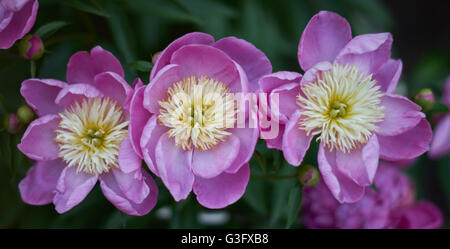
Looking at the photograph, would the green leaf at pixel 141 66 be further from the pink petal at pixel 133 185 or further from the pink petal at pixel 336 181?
the pink petal at pixel 336 181

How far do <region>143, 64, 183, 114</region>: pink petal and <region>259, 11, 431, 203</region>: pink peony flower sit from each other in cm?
20

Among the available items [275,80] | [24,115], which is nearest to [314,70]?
[275,80]

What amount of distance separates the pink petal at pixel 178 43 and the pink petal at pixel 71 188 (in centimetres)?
27

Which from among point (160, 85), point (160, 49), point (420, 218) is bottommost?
point (420, 218)

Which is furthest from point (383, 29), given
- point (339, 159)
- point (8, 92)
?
point (8, 92)

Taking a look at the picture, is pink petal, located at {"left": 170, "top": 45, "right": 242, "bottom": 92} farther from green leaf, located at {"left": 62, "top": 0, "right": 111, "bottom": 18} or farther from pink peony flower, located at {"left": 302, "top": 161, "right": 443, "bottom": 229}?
pink peony flower, located at {"left": 302, "top": 161, "right": 443, "bottom": 229}

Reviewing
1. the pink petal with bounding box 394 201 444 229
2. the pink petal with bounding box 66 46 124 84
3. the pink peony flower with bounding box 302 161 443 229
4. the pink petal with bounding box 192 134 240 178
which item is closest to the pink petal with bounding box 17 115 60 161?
the pink petal with bounding box 66 46 124 84

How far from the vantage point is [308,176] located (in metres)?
0.95

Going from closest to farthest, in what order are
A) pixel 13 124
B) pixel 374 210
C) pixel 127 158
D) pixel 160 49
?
1. pixel 127 158
2. pixel 13 124
3. pixel 374 210
4. pixel 160 49

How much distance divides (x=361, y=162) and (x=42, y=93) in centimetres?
70

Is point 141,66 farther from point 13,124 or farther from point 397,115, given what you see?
point 397,115

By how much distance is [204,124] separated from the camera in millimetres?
897

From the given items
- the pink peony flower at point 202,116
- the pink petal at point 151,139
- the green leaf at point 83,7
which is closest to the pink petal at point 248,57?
the pink peony flower at point 202,116

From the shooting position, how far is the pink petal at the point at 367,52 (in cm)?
87
